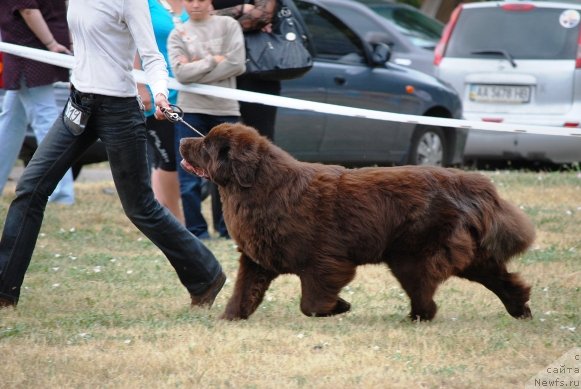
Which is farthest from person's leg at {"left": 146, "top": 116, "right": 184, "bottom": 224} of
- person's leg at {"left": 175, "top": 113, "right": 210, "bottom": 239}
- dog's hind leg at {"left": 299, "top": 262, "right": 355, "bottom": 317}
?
dog's hind leg at {"left": 299, "top": 262, "right": 355, "bottom": 317}

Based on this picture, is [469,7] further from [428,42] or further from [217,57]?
[217,57]

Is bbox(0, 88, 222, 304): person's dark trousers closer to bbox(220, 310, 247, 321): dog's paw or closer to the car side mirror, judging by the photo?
bbox(220, 310, 247, 321): dog's paw

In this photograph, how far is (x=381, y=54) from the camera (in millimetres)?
11117

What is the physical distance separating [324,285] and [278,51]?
303 cm

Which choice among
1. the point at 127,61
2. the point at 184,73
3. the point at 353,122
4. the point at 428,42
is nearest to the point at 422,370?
the point at 127,61

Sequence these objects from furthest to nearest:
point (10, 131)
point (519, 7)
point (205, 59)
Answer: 1. point (519, 7)
2. point (10, 131)
3. point (205, 59)

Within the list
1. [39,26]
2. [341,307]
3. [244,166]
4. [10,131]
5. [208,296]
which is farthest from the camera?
[10,131]

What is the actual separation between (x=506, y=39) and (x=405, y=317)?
760 cm

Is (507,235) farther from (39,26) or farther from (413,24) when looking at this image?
(413,24)

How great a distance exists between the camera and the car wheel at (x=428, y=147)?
1191 centimetres

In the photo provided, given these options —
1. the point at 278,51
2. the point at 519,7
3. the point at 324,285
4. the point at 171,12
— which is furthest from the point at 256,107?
the point at 519,7

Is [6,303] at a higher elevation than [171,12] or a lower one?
lower

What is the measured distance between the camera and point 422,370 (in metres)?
4.66

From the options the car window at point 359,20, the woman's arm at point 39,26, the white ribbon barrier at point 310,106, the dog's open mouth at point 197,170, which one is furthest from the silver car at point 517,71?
the dog's open mouth at point 197,170
